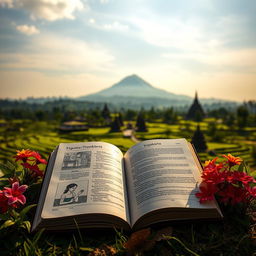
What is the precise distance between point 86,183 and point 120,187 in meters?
0.31

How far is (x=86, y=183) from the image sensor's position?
1.91 meters

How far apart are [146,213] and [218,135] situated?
30527mm

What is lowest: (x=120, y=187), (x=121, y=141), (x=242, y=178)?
(x=121, y=141)

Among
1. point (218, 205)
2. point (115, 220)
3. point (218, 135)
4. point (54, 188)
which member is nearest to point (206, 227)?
point (218, 205)

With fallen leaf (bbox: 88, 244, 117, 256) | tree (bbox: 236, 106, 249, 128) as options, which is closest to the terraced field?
tree (bbox: 236, 106, 249, 128)

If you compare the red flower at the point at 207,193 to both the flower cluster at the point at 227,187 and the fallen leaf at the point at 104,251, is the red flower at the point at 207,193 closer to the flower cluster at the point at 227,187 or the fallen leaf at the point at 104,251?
the flower cluster at the point at 227,187

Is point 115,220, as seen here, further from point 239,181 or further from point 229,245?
point 239,181

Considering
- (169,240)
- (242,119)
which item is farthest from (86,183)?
(242,119)

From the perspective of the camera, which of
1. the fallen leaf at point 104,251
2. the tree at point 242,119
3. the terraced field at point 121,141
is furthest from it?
the tree at point 242,119

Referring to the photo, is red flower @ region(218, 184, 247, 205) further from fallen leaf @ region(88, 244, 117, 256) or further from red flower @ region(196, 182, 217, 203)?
fallen leaf @ region(88, 244, 117, 256)

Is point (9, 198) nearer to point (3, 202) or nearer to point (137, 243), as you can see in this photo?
point (3, 202)

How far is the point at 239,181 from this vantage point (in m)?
1.77

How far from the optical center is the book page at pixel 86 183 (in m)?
1.69

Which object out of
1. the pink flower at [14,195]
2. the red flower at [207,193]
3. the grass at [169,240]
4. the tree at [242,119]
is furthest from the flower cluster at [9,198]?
the tree at [242,119]
